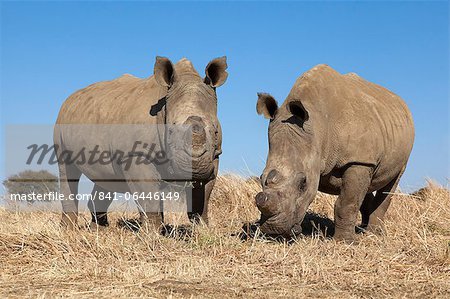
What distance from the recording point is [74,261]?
5422 mm

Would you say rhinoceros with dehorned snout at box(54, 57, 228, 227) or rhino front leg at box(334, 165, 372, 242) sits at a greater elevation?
rhinoceros with dehorned snout at box(54, 57, 228, 227)

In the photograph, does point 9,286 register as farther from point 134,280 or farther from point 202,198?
point 202,198

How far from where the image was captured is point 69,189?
9.05 m

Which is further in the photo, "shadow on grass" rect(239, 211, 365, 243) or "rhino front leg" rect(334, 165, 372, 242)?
"shadow on grass" rect(239, 211, 365, 243)

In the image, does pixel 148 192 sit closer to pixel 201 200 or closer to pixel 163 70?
pixel 201 200

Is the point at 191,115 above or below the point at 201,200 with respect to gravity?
above

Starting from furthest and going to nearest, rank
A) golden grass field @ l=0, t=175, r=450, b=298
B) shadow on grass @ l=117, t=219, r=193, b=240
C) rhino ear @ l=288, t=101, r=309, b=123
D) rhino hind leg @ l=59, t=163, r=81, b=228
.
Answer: rhino hind leg @ l=59, t=163, r=81, b=228 < rhino ear @ l=288, t=101, r=309, b=123 < shadow on grass @ l=117, t=219, r=193, b=240 < golden grass field @ l=0, t=175, r=450, b=298

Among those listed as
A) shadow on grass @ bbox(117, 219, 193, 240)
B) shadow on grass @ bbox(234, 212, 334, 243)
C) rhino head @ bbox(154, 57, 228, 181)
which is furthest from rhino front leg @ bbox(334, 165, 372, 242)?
shadow on grass @ bbox(117, 219, 193, 240)

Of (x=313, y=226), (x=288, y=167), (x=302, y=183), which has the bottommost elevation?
(x=313, y=226)

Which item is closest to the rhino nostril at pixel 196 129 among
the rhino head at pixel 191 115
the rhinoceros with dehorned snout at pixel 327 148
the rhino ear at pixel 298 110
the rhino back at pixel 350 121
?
the rhino head at pixel 191 115

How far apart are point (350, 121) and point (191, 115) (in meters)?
1.76

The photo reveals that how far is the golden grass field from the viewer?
4664 mm

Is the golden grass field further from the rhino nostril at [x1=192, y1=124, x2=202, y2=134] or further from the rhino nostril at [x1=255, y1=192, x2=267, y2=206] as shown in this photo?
Answer: the rhino nostril at [x1=192, y1=124, x2=202, y2=134]

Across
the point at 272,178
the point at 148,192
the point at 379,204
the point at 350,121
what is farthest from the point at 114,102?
the point at 379,204
